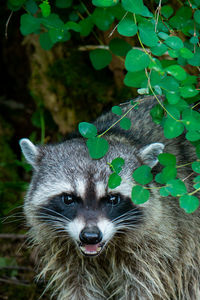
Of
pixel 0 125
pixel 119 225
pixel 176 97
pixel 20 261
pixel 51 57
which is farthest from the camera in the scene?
pixel 0 125

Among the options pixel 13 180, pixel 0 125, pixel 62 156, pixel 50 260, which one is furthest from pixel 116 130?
pixel 0 125

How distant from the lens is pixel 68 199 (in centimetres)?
411

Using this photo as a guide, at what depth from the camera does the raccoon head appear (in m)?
3.91

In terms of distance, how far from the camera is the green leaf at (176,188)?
350 cm

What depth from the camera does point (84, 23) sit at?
4660mm

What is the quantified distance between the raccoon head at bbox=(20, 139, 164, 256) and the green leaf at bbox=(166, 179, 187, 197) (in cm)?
60

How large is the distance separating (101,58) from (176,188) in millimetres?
1838

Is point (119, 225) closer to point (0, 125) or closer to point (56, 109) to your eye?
point (56, 109)

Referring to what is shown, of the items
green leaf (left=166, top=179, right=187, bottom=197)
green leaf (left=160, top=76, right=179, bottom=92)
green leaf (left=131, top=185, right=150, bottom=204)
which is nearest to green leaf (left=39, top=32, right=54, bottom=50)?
green leaf (left=160, top=76, right=179, bottom=92)

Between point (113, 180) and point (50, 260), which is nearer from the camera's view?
point (113, 180)

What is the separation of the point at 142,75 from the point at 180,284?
6.43 feet

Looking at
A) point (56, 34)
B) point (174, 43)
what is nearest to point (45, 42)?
point (56, 34)

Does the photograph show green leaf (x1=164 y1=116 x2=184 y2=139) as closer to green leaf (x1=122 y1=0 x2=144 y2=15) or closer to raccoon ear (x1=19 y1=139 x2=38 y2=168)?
green leaf (x1=122 y1=0 x2=144 y2=15)

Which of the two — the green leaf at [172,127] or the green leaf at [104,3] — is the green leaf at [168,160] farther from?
the green leaf at [104,3]
